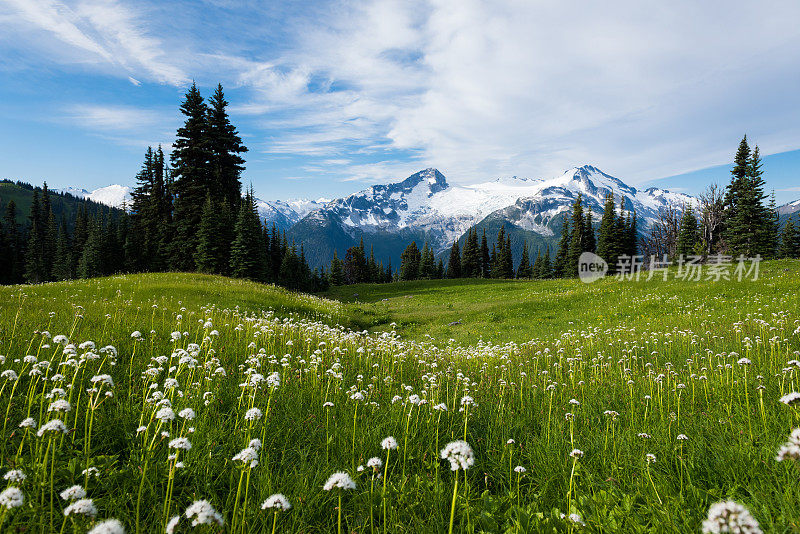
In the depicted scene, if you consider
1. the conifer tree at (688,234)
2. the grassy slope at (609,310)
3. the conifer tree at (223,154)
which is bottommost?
the grassy slope at (609,310)

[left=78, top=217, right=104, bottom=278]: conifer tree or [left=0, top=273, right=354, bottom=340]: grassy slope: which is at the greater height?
[left=78, top=217, right=104, bottom=278]: conifer tree

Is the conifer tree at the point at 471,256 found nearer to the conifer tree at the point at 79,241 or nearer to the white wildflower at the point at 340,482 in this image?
the conifer tree at the point at 79,241

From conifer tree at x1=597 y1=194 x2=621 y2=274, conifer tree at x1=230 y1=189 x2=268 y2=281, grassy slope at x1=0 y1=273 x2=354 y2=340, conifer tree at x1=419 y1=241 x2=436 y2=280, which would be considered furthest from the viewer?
conifer tree at x1=419 y1=241 x2=436 y2=280

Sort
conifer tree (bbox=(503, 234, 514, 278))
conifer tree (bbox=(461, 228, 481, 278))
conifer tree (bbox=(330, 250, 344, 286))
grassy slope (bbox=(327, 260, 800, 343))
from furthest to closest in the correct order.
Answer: conifer tree (bbox=(503, 234, 514, 278)) < conifer tree (bbox=(461, 228, 481, 278)) < conifer tree (bbox=(330, 250, 344, 286)) < grassy slope (bbox=(327, 260, 800, 343))

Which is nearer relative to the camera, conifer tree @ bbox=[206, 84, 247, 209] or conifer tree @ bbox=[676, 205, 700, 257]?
conifer tree @ bbox=[206, 84, 247, 209]

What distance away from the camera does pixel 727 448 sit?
357 centimetres

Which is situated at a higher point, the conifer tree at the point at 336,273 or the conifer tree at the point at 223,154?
the conifer tree at the point at 223,154

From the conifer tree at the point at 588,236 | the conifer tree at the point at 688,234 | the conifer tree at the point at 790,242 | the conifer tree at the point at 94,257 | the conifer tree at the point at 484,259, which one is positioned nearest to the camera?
the conifer tree at the point at 94,257

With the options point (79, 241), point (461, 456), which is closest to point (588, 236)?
point (461, 456)

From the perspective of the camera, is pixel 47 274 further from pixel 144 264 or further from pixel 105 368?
pixel 105 368

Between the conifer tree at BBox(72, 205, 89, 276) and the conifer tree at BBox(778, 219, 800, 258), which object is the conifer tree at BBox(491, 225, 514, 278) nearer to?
the conifer tree at BBox(778, 219, 800, 258)

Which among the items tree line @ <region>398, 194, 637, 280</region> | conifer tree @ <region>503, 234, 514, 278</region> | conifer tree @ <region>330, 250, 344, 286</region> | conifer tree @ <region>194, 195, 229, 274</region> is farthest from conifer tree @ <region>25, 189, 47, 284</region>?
conifer tree @ <region>503, 234, 514, 278</region>

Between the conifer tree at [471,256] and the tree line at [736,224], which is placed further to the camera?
the conifer tree at [471,256]

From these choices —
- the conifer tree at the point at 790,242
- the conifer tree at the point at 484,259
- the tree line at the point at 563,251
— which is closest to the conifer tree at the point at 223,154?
the tree line at the point at 563,251
